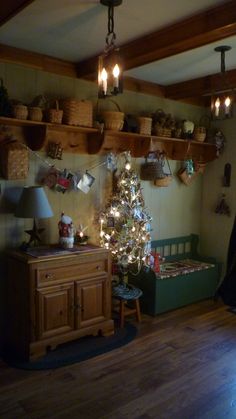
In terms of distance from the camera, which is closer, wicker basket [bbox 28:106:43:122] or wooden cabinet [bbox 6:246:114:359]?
wooden cabinet [bbox 6:246:114:359]

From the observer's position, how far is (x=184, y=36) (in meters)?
2.40

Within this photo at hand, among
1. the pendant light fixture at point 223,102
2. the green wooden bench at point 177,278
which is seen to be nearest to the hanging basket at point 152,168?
the green wooden bench at point 177,278

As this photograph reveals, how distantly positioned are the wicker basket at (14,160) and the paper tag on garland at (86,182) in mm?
622

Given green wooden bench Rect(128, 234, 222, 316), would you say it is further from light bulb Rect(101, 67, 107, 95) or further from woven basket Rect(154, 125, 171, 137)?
light bulb Rect(101, 67, 107, 95)

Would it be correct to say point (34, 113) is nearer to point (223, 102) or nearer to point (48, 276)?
point (48, 276)

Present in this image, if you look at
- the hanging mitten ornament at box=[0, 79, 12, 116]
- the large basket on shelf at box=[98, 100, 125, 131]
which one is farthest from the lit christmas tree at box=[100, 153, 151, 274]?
the hanging mitten ornament at box=[0, 79, 12, 116]

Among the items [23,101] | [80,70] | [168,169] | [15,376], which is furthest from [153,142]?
[15,376]

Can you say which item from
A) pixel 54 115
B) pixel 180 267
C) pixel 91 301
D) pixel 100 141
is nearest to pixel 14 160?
pixel 54 115

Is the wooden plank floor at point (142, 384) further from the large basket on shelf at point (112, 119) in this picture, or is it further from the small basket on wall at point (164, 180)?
the large basket on shelf at point (112, 119)

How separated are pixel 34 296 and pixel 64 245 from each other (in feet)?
1.76

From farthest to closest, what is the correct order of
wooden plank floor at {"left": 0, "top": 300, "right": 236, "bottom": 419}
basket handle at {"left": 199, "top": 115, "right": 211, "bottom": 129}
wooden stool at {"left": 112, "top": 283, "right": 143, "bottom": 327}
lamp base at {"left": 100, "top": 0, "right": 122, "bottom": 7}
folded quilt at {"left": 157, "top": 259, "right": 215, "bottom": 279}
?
1. basket handle at {"left": 199, "top": 115, "right": 211, "bottom": 129}
2. folded quilt at {"left": 157, "top": 259, "right": 215, "bottom": 279}
3. wooden stool at {"left": 112, "top": 283, "right": 143, "bottom": 327}
4. wooden plank floor at {"left": 0, "top": 300, "right": 236, "bottom": 419}
5. lamp base at {"left": 100, "top": 0, "right": 122, "bottom": 7}

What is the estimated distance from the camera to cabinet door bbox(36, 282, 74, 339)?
9.53ft

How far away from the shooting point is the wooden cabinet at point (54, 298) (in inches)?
113

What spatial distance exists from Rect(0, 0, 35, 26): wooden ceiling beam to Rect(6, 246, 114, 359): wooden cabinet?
5.43 ft
